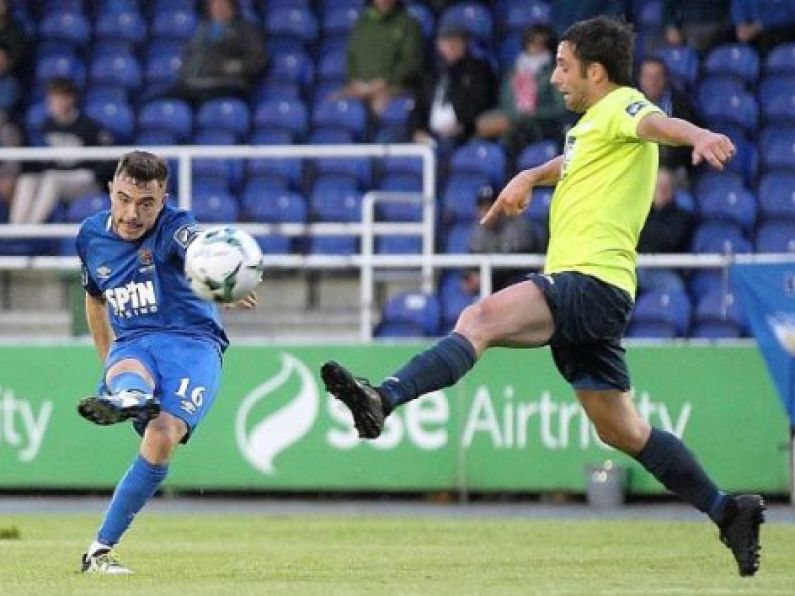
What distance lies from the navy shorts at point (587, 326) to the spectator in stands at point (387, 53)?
1033 cm

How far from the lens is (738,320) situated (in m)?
16.6

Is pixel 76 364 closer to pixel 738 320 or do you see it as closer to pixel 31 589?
pixel 738 320

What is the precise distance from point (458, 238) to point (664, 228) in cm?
193

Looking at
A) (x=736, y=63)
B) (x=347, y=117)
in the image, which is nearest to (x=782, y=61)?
(x=736, y=63)

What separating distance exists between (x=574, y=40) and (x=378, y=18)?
10.3m

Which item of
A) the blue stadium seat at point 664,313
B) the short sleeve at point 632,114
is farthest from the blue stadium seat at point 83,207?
the short sleeve at point 632,114

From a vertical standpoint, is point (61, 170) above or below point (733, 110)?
below

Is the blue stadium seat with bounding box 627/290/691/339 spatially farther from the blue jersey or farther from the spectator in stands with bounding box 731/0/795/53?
the blue jersey

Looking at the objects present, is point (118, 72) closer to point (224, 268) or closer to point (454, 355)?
point (224, 268)

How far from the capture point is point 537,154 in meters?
18.1

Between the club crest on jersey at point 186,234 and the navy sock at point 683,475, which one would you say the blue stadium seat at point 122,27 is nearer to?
the club crest on jersey at point 186,234

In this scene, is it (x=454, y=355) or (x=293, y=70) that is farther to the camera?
(x=293, y=70)

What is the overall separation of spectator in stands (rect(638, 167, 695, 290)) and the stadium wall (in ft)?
2.41

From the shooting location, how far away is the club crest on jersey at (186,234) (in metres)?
9.98
